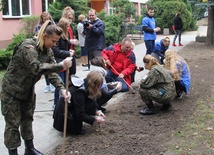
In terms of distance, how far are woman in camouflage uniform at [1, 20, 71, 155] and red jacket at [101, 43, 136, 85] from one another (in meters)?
3.56

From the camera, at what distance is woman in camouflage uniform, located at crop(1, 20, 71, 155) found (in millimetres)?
3480

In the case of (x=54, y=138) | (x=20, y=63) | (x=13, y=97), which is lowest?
(x=54, y=138)

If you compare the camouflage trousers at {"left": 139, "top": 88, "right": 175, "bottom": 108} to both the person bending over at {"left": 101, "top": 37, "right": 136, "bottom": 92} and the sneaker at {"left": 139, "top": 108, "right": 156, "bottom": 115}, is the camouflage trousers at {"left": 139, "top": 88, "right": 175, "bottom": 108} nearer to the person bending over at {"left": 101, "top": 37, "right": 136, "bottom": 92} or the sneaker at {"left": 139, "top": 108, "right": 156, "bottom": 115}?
the sneaker at {"left": 139, "top": 108, "right": 156, "bottom": 115}

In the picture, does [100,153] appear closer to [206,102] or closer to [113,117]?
[113,117]

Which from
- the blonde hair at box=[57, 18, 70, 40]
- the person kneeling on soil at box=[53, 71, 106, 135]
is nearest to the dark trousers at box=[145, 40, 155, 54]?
the blonde hair at box=[57, 18, 70, 40]

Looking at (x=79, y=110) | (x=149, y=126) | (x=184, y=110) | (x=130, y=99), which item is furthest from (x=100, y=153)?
(x=130, y=99)

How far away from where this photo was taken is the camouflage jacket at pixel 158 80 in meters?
5.62

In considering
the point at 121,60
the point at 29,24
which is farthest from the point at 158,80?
the point at 29,24

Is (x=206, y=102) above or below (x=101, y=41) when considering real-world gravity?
below

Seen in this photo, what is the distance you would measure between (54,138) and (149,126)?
1457mm

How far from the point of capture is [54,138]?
493cm

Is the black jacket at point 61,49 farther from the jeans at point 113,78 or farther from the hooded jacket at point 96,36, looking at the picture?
the hooded jacket at point 96,36

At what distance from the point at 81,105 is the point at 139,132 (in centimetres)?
98

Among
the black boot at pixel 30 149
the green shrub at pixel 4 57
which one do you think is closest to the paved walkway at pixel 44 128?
the black boot at pixel 30 149
